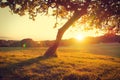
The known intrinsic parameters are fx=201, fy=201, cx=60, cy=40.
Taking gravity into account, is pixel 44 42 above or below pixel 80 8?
below

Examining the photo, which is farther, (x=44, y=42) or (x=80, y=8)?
(x=44, y=42)

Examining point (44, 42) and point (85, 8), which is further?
point (44, 42)

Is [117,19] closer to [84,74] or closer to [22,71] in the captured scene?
[84,74]

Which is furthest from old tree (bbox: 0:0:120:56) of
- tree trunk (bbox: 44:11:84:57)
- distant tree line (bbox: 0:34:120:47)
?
distant tree line (bbox: 0:34:120:47)

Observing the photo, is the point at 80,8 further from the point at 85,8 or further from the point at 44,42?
the point at 44,42

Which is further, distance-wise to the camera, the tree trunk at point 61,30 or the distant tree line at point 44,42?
the distant tree line at point 44,42

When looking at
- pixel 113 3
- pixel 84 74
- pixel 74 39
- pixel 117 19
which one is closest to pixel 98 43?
pixel 74 39

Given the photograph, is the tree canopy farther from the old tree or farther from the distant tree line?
the distant tree line

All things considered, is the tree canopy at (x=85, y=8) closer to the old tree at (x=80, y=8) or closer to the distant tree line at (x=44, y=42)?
the old tree at (x=80, y=8)

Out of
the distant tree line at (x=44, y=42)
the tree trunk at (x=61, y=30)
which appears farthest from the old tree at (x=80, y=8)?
the distant tree line at (x=44, y=42)

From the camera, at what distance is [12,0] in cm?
2342

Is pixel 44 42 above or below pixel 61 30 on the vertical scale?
below

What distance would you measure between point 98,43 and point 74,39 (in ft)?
25.2

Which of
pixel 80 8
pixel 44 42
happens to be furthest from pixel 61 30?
pixel 44 42
